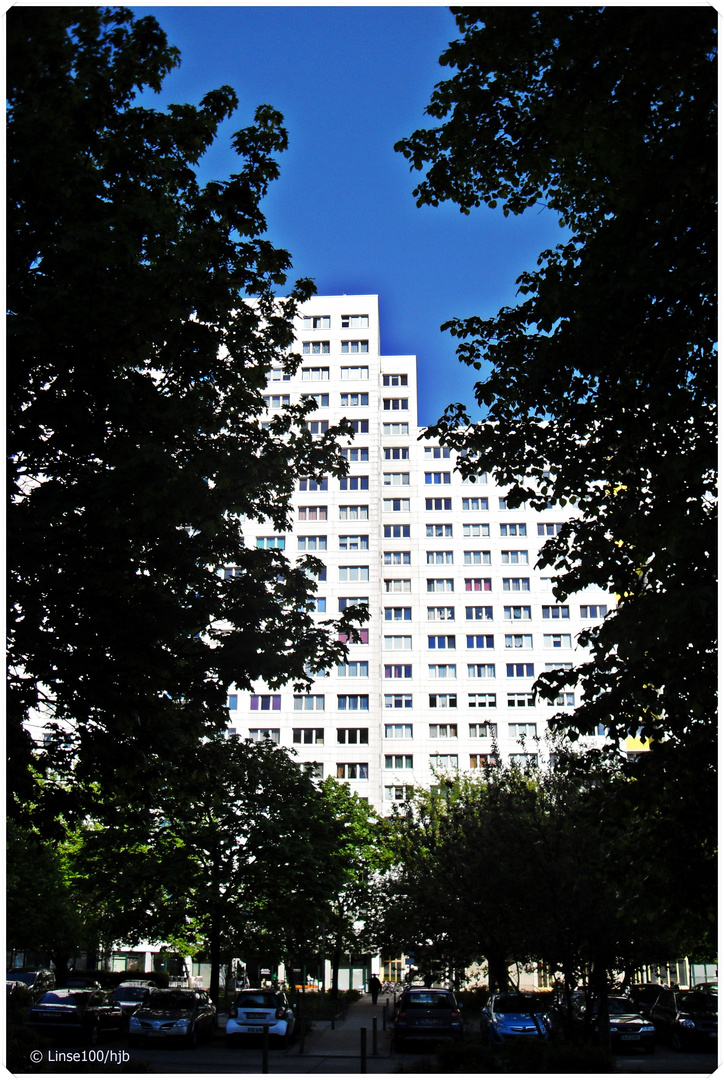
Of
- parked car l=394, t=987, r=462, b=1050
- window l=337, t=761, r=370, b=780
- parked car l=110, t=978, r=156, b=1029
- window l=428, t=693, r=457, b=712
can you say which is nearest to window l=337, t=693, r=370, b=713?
window l=337, t=761, r=370, b=780

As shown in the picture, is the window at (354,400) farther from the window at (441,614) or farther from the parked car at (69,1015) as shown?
the parked car at (69,1015)

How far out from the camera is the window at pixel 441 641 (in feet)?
250

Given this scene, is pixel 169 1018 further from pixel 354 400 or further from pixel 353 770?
pixel 354 400

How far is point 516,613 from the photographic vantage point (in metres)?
77.3

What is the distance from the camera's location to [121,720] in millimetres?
9594

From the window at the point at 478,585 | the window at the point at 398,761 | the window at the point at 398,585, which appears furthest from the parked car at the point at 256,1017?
the window at the point at 478,585

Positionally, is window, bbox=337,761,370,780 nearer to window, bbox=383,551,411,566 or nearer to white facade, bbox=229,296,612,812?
white facade, bbox=229,296,612,812

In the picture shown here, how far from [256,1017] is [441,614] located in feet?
177

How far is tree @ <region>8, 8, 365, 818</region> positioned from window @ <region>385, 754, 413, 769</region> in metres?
62.6

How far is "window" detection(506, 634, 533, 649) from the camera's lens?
250 feet

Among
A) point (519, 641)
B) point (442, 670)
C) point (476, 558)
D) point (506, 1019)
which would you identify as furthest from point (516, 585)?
point (506, 1019)

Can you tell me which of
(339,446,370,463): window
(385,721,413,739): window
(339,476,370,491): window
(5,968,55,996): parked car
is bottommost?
(5,968,55,996): parked car

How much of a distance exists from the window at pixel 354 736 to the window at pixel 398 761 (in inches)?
209

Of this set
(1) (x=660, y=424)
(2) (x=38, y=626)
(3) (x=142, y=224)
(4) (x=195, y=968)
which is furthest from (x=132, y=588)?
(4) (x=195, y=968)
